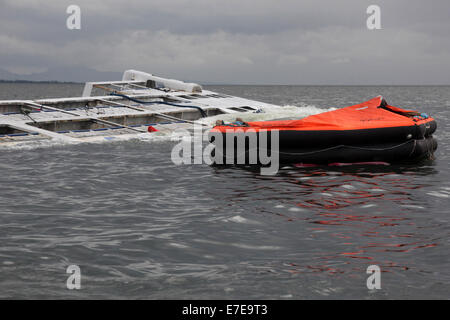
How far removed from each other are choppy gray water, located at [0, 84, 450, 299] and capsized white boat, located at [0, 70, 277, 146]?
6.55m

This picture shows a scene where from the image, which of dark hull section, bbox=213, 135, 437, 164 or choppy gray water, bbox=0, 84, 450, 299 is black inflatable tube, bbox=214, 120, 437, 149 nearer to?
dark hull section, bbox=213, 135, 437, 164

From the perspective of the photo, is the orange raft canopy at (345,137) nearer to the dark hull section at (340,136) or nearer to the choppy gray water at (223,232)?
the dark hull section at (340,136)

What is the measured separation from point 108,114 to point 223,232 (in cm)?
1542

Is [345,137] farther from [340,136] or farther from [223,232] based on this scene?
[223,232]

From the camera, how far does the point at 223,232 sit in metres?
7.77

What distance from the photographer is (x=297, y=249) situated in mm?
7008

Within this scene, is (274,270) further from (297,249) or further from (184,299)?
(184,299)

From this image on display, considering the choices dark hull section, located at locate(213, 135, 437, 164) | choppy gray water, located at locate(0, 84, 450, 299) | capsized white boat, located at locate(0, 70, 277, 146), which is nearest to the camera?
choppy gray water, located at locate(0, 84, 450, 299)

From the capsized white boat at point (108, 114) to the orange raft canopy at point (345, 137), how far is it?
7748 mm

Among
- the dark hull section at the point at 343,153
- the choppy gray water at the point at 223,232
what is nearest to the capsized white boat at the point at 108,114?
the choppy gray water at the point at 223,232

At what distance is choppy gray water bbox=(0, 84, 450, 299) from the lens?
19.2 ft

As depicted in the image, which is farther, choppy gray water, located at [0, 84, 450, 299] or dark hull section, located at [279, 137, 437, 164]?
dark hull section, located at [279, 137, 437, 164]

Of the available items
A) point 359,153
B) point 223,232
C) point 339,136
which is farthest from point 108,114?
point 223,232

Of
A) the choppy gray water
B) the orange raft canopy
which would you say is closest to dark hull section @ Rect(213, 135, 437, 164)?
the orange raft canopy
